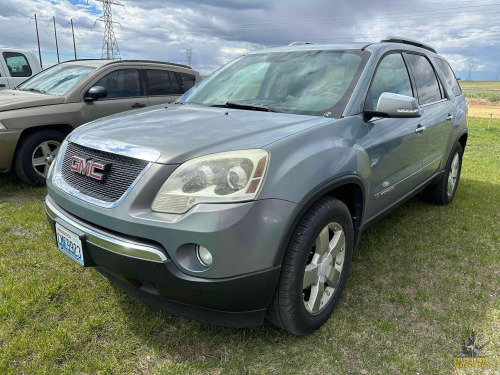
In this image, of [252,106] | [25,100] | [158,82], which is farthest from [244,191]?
[158,82]

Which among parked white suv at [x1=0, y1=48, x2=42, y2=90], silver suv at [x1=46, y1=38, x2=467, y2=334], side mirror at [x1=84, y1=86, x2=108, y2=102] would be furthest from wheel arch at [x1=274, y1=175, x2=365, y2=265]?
parked white suv at [x1=0, y1=48, x2=42, y2=90]

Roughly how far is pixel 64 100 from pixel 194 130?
3.62 meters

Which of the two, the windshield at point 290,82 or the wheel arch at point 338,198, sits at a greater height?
the windshield at point 290,82

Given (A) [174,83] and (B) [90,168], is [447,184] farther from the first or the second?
(A) [174,83]

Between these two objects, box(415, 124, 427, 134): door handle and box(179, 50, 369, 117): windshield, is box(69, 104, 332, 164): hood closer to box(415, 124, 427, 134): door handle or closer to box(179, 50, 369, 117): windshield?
box(179, 50, 369, 117): windshield

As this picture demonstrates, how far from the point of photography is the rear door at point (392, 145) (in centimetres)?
269

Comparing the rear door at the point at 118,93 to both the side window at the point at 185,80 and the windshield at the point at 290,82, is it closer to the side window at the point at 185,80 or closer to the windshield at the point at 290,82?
the side window at the point at 185,80

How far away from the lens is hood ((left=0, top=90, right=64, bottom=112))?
4.64 metres

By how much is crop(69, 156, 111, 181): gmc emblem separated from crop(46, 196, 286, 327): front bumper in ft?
0.87

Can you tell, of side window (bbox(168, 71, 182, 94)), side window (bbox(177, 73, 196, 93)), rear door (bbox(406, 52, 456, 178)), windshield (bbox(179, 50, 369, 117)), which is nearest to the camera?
windshield (bbox(179, 50, 369, 117))

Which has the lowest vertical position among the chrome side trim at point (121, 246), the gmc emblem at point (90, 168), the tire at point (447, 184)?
the tire at point (447, 184)

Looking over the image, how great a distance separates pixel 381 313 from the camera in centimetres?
259

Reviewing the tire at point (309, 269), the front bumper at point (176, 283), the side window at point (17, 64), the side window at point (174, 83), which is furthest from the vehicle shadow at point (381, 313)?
the side window at point (17, 64)

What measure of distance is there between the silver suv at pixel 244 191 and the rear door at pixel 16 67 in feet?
22.0
